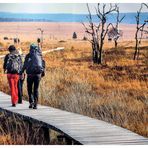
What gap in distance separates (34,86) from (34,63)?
0.29 meters

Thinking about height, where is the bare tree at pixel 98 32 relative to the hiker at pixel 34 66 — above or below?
above

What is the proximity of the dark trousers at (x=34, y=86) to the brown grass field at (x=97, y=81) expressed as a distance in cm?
31

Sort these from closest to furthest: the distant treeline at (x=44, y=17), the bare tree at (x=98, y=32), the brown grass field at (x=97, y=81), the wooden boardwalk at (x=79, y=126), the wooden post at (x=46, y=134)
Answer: the wooden boardwalk at (x=79, y=126) → the wooden post at (x=46, y=134) → the distant treeline at (x=44, y=17) → the brown grass field at (x=97, y=81) → the bare tree at (x=98, y=32)

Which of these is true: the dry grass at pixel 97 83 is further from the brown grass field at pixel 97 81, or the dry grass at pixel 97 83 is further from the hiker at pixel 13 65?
the hiker at pixel 13 65

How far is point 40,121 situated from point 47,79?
1.07 metres

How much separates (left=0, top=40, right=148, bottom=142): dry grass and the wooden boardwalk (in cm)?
38

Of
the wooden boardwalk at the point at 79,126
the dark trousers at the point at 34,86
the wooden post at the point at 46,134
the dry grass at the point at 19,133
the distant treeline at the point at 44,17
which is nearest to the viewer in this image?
the wooden boardwalk at the point at 79,126

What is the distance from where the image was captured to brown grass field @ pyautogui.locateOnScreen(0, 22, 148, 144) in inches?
301

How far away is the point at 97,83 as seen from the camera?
26.6ft

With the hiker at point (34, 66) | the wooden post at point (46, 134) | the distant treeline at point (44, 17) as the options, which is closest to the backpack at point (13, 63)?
the hiker at point (34, 66)

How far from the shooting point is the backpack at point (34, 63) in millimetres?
7261

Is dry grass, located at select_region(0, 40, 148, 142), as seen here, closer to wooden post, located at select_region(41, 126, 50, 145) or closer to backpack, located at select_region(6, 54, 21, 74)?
backpack, located at select_region(6, 54, 21, 74)

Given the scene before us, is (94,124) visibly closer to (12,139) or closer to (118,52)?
(12,139)

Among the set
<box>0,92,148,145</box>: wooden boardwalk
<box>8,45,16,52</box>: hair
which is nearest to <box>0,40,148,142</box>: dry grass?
<box>8,45,16,52</box>: hair
